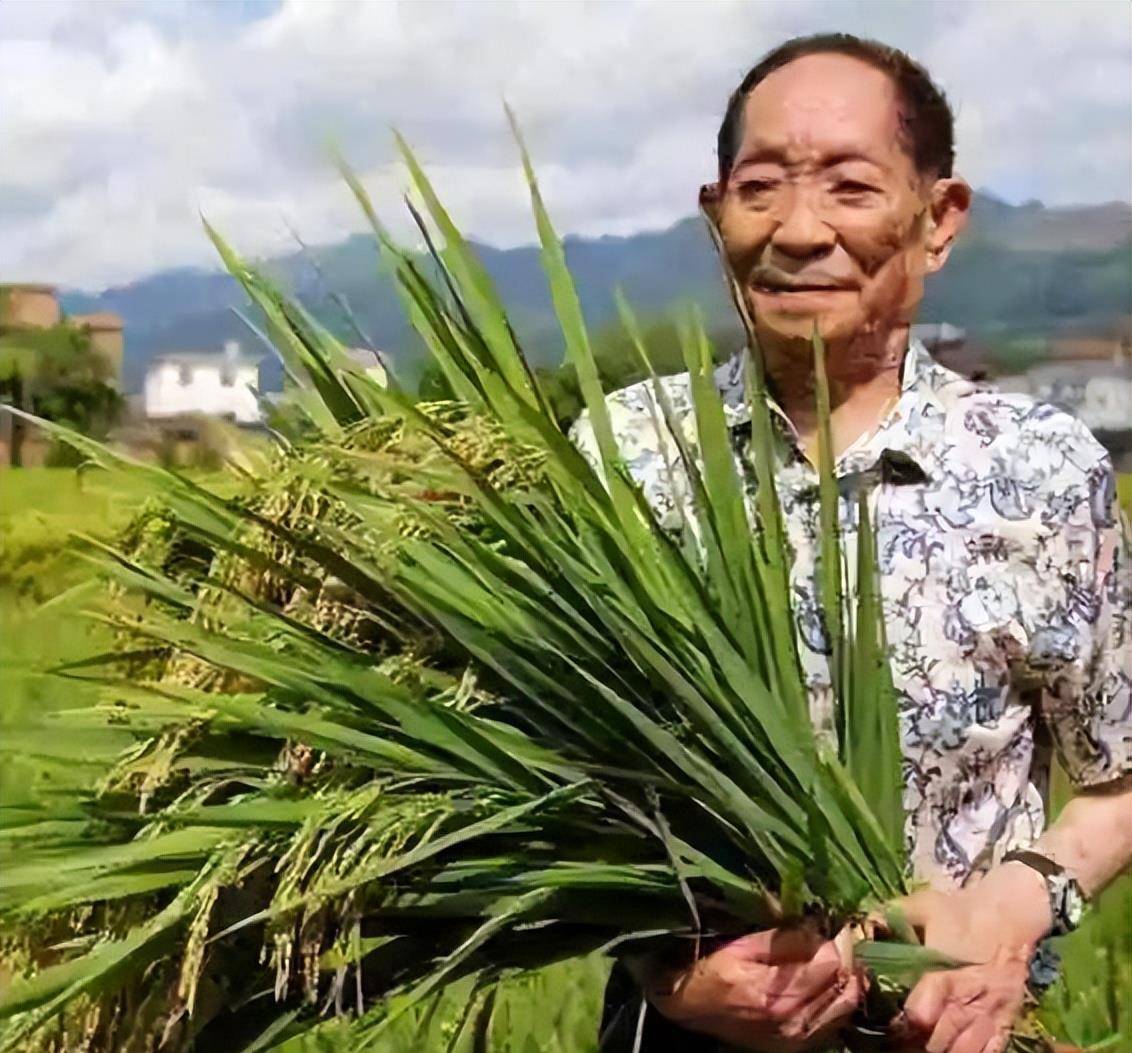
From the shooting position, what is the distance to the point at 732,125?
3.64ft

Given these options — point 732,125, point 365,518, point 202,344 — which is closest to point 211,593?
point 365,518

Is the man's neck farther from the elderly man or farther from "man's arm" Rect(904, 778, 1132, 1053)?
"man's arm" Rect(904, 778, 1132, 1053)

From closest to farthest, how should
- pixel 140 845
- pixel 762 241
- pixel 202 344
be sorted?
pixel 140 845 < pixel 762 241 < pixel 202 344

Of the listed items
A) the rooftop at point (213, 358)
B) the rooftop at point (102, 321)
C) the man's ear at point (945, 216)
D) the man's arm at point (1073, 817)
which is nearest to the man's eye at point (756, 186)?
the man's ear at point (945, 216)

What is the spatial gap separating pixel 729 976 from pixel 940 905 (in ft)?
0.44

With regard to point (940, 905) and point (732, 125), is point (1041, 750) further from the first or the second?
point (732, 125)

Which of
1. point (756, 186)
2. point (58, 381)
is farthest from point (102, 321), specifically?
point (756, 186)

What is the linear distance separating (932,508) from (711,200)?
255 millimetres

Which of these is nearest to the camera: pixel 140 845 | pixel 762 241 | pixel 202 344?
pixel 140 845

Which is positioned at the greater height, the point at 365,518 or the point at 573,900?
the point at 365,518

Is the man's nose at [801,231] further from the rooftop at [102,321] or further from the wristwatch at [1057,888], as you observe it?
the rooftop at [102,321]

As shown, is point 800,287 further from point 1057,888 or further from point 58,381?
point 58,381

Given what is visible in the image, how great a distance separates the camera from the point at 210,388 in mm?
1244

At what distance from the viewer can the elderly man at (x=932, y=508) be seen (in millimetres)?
1050
